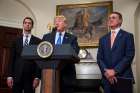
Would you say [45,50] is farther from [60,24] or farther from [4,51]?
[4,51]

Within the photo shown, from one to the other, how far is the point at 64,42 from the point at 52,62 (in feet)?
1.44

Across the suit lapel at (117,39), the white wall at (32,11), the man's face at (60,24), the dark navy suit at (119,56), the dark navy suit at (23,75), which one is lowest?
the dark navy suit at (23,75)

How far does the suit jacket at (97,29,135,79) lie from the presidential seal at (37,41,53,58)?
73 centimetres

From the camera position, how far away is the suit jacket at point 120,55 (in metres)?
2.76

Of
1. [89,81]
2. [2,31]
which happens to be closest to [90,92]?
[89,81]

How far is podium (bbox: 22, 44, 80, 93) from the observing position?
2365 millimetres

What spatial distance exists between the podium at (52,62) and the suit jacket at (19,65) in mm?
586

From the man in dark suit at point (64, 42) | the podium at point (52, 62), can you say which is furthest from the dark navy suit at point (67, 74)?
the podium at point (52, 62)

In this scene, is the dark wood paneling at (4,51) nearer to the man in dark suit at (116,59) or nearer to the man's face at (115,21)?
the man in dark suit at (116,59)

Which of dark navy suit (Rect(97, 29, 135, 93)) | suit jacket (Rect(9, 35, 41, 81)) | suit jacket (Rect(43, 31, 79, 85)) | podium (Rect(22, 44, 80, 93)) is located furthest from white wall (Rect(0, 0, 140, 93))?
podium (Rect(22, 44, 80, 93))

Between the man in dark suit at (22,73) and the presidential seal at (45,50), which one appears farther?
the man in dark suit at (22,73)

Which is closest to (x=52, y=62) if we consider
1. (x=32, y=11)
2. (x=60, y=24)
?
(x=60, y=24)

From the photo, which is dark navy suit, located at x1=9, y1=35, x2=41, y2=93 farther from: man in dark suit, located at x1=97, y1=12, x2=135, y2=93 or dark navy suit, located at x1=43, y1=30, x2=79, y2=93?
man in dark suit, located at x1=97, y1=12, x2=135, y2=93

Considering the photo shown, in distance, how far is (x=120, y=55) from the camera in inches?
111
